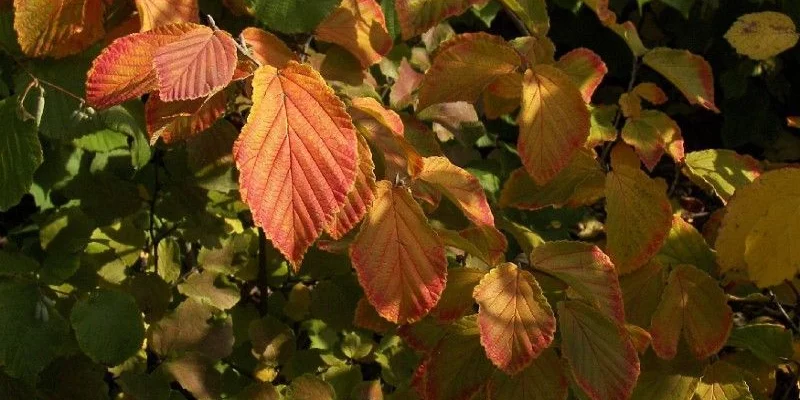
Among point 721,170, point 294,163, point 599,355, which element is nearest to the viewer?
point 294,163

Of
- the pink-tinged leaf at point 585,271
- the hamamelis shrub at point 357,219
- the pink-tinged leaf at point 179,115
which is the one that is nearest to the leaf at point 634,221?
the hamamelis shrub at point 357,219

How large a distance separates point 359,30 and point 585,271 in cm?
53

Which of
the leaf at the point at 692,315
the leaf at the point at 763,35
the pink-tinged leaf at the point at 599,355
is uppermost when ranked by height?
the leaf at the point at 763,35

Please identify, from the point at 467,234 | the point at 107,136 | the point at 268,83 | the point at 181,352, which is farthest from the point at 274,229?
the point at 107,136

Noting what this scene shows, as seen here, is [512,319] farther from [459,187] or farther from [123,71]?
[123,71]

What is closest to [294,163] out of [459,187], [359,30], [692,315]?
[459,187]

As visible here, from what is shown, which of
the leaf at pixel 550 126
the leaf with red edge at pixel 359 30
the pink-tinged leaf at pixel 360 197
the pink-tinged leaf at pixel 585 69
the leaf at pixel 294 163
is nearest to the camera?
the leaf at pixel 294 163

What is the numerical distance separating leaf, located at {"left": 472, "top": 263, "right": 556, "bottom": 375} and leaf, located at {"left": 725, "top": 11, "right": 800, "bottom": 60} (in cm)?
74

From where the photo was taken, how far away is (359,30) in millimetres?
1459

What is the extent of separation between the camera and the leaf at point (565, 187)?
150cm

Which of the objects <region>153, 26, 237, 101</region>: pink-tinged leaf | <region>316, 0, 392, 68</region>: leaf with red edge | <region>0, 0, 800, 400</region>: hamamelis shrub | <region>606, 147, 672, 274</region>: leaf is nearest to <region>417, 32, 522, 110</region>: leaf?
<region>0, 0, 800, 400</region>: hamamelis shrub

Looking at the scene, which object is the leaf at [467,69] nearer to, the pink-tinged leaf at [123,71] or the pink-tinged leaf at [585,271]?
the pink-tinged leaf at [585,271]

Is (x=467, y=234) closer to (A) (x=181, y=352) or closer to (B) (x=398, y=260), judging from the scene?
(B) (x=398, y=260)

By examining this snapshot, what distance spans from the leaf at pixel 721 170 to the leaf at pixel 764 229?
18 cm
